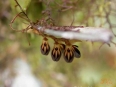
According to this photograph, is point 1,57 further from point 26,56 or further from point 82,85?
point 82,85

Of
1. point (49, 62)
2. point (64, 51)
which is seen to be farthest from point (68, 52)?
point (49, 62)

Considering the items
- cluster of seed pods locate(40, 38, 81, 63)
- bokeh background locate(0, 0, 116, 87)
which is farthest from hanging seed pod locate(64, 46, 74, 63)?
bokeh background locate(0, 0, 116, 87)

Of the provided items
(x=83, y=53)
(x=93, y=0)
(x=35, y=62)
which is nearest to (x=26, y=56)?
(x=35, y=62)

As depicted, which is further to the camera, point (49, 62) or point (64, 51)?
point (49, 62)

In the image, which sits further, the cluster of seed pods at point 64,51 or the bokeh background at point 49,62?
the bokeh background at point 49,62

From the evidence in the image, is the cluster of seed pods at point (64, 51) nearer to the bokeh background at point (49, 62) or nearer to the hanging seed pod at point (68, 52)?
the hanging seed pod at point (68, 52)

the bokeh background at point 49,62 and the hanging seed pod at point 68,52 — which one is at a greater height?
the bokeh background at point 49,62

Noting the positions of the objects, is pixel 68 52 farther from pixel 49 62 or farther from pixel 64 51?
pixel 49 62

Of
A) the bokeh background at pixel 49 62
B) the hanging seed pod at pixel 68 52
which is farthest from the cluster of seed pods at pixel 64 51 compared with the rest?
the bokeh background at pixel 49 62

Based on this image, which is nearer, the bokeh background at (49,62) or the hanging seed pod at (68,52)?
the hanging seed pod at (68,52)

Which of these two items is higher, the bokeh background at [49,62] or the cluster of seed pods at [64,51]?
the bokeh background at [49,62]

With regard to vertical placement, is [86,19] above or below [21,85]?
above
